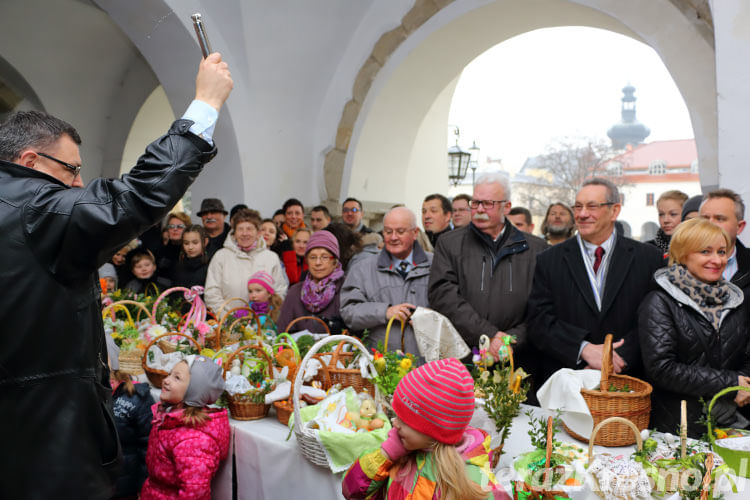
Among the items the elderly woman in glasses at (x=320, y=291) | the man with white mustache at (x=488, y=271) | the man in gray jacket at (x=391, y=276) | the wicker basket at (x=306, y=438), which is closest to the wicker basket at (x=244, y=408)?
the wicker basket at (x=306, y=438)

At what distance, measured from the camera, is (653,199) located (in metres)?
47.2

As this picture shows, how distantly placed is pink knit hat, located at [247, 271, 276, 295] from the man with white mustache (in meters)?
1.64

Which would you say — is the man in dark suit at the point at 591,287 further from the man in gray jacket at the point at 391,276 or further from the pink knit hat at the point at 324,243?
the pink knit hat at the point at 324,243

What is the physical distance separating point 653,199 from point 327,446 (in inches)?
1971

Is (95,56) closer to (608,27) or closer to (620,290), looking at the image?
(608,27)

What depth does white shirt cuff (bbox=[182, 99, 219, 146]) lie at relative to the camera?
5.56 ft

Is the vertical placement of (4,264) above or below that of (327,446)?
above

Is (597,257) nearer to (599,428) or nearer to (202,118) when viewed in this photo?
(599,428)

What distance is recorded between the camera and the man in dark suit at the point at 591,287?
287 cm

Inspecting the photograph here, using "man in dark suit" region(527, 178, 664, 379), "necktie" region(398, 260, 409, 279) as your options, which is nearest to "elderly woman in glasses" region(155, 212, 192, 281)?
"necktie" region(398, 260, 409, 279)

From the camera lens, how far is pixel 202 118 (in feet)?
5.61

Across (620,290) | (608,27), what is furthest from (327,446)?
(608,27)

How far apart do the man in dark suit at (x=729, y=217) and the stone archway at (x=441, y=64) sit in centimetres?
156

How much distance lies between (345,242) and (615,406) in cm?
261
